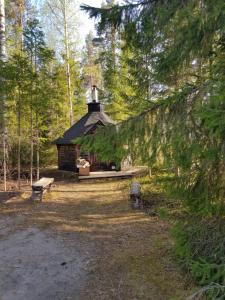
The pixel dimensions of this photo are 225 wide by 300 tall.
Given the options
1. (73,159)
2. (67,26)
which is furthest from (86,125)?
(67,26)

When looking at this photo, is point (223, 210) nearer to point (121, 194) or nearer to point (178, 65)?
point (178, 65)

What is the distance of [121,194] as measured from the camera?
1101 cm

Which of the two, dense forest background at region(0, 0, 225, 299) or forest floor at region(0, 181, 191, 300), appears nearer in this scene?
dense forest background at region(0, 0, 225, 299)

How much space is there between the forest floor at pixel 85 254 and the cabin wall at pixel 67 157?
6.27m

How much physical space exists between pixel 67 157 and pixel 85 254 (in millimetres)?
10687

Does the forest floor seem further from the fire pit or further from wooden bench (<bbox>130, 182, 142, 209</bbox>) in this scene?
the fire pit

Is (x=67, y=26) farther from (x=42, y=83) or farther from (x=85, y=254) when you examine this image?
(x=85, y=254)

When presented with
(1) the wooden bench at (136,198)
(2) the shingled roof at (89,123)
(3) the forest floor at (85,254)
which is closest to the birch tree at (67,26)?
(2) the shingled roof at (89,123)

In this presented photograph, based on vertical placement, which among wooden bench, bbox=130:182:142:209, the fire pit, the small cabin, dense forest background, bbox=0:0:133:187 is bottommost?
wooden bench, bbox=130:182:142:209

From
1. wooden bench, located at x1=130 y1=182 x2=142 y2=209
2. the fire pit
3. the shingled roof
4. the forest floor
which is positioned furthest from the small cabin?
wooden bench, located at x1=130 y1=182 x2=142 y2=209

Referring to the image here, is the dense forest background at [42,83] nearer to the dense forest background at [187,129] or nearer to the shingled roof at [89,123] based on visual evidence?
the shingled roof at [89,123]

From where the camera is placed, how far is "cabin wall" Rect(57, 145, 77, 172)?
15712 millimetres

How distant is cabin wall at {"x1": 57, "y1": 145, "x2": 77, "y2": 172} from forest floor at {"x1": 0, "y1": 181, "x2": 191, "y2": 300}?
6270 mm

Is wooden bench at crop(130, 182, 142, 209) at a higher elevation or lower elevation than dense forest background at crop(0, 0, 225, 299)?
lower
